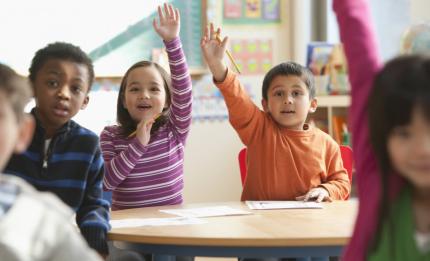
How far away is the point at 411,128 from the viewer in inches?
42.4

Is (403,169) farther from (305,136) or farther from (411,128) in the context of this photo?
(305,136)

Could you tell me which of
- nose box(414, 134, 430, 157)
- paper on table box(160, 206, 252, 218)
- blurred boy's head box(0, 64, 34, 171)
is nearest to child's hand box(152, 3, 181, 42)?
paper on table box(160, 206, 252, 218)

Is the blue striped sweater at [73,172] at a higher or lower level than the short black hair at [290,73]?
lower

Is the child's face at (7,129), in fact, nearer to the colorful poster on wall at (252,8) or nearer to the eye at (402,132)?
the eye at (402,132)

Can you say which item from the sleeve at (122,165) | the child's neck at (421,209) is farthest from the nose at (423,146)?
the sleeve at (122,165)

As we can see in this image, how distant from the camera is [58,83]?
6.05ft

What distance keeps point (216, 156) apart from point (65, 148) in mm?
2657

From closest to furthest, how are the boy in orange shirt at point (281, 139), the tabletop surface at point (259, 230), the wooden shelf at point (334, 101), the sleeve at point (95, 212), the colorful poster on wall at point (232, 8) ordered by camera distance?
1. the tabletop surface at point (259, 230)
2. the sleeve at point (95, 212)
3. the boy in orange shirt at point (281, 139)
4. the wooden shelf at point (334, 101)
5. the colorful poster on wall at point (232, 8)

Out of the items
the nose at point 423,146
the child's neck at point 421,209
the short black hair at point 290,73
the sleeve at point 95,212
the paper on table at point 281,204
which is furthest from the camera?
the short black hair at point 290,73

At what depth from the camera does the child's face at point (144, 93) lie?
253cm

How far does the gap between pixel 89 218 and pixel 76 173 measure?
0.42 feet

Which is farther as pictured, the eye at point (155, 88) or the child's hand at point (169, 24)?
the eye at point (155, 88)

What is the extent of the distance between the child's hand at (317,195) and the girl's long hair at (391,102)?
3.58ft

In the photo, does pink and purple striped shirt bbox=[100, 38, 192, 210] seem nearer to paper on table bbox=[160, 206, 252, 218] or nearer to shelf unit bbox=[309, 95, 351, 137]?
paper on table bbox=[160, 206, 252, 218]
